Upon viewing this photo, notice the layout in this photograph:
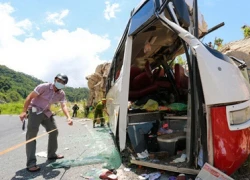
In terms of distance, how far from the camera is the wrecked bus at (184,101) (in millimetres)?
2766

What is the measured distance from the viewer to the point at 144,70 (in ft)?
19.1

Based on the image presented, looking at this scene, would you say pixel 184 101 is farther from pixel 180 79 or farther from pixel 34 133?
pixel 34 133

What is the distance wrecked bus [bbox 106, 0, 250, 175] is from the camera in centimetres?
277

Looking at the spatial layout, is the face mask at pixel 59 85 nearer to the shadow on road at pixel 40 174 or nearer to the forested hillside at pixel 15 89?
the shadow on road at pixel 40 174

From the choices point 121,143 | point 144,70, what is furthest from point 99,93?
point 121,143

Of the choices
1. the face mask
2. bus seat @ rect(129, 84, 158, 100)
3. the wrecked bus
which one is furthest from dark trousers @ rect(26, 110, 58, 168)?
bus seat @ rect(129, 84, 158, 100)

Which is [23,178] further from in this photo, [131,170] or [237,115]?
[237,115]

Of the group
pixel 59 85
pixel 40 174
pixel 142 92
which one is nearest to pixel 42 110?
pixel 59 85

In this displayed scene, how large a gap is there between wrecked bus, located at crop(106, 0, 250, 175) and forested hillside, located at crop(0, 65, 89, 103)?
71.7m

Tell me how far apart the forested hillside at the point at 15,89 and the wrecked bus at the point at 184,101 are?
235 ft

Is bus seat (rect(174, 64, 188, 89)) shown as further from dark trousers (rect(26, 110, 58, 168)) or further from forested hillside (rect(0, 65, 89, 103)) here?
forested hillside (rect(0, 65, 89, 103))

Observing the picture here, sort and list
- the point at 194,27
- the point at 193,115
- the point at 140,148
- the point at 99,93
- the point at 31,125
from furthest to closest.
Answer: the point at 99,93 → the point at 31,125 → the point at 140,148 → the point at 194,27 → the point at 193,115

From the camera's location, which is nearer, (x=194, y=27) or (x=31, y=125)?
(x=194, y=27)

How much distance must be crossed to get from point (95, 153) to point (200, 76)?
314 cm
